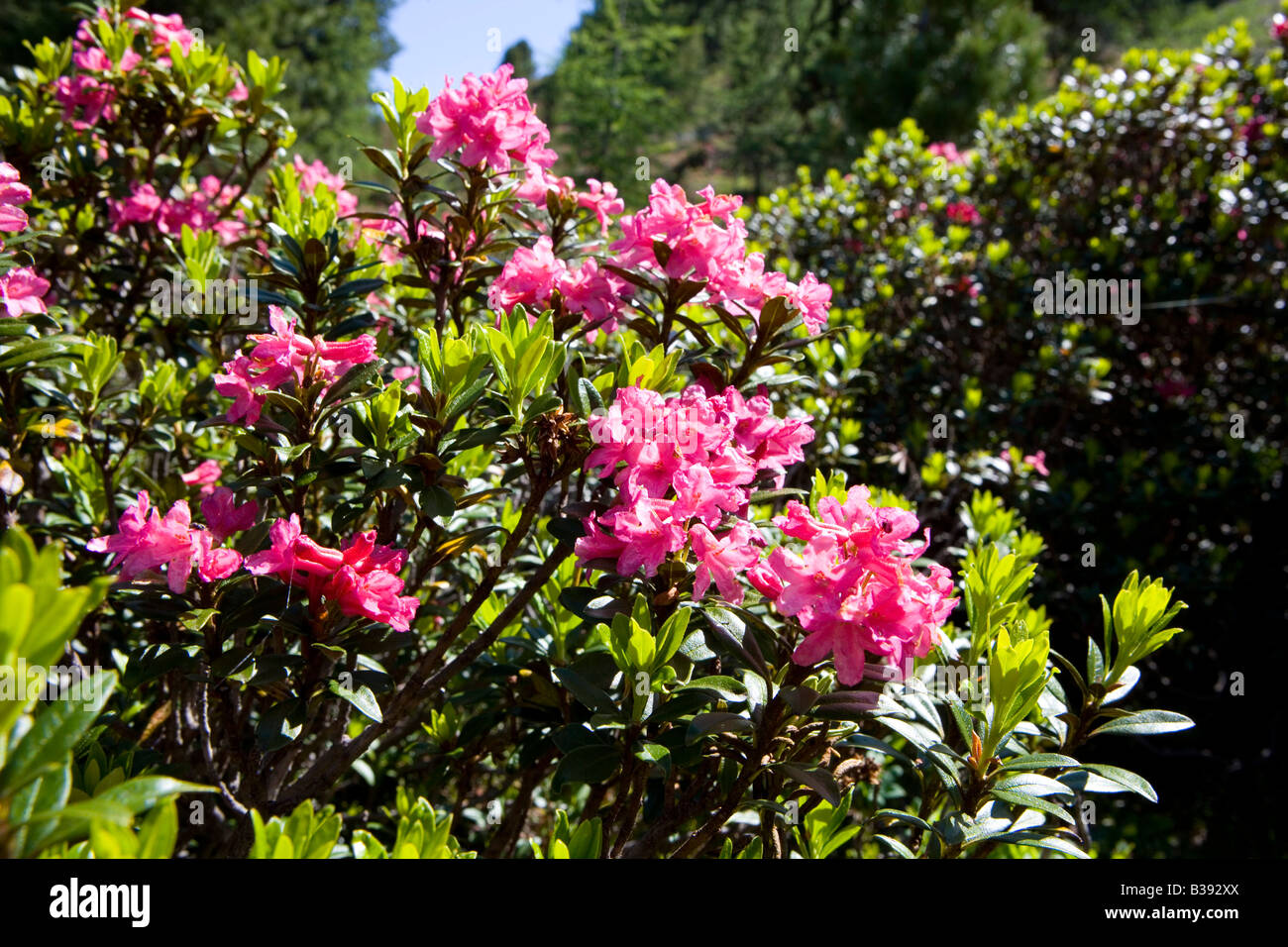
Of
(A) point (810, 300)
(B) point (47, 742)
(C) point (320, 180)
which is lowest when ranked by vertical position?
(B) point (47, 742)

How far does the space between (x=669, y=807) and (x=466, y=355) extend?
0.90 meters

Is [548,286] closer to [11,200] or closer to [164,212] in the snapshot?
[11,200]

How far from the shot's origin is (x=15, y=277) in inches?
64.4

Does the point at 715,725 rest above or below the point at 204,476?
below

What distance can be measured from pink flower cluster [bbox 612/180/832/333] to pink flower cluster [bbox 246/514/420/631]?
2.64ft

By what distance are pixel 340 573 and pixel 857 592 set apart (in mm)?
791

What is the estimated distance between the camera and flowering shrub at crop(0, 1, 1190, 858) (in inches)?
50.9

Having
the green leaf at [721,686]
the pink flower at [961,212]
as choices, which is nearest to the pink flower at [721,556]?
Answer: the green leaf at [721,686]

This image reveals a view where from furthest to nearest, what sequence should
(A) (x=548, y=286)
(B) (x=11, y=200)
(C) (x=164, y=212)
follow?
(C) (x=164, y=212) → (A) (x=548, y=286) → (B) (x=11, y=200)

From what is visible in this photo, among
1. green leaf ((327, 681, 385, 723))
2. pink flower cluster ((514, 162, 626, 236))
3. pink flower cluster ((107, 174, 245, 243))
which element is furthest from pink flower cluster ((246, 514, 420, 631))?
pink flower cluster ((107, 174, 245, 243))

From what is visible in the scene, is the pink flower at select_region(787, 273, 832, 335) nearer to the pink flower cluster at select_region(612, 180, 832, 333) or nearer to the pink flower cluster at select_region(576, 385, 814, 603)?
the pink flower cluster at select_region(612, 180, 832, 333)

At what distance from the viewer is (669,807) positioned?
1610mm

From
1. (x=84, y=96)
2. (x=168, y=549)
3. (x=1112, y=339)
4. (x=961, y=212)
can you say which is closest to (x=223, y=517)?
(x=168, y=549)
